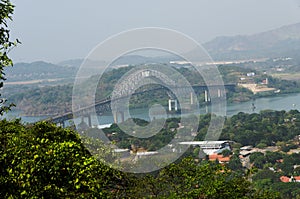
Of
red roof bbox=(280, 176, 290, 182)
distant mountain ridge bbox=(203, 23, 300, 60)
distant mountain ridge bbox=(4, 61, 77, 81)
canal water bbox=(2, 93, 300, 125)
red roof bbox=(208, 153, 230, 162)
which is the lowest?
red roof bbox=(280, 176, 290, 182)

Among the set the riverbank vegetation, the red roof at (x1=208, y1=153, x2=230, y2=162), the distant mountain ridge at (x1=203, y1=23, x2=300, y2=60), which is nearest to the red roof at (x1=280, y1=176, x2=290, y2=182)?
the red roof at (x1=208, y1=153, x2=230, y2=162)

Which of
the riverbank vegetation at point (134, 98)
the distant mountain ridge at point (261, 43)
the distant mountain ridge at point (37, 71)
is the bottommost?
the riverbank vegetation at point (134, 98)

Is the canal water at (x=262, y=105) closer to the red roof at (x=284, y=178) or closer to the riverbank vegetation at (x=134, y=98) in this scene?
the riverbank vegetation at (x=134, y=98)

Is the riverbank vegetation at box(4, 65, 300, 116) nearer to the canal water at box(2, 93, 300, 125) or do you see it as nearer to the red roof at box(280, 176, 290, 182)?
the canal water at box(2, 93, 300, 125)

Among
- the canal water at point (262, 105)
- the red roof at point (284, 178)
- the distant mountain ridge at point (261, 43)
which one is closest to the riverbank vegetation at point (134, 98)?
the canal water at point (262, 105)

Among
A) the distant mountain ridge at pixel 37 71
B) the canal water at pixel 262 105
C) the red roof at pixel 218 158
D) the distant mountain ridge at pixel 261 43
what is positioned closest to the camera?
the red roof at pixel 218 158

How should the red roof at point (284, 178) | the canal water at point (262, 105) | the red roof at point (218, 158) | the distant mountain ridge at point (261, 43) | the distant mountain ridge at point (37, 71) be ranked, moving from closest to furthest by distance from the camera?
A: the red roof at point (284, 178) → the red roof at point (218, 158) → the canal water at point (262, 105) → the distant mountain ridge at point (37, 71) → the distant mountain ridge at point (261, 43)

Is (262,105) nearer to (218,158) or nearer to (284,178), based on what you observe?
(218,158)

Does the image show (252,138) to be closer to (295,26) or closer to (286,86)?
(286,86)

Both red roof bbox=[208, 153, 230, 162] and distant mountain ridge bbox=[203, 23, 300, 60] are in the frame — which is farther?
distant mountain ridge bbox=[203, 23, 300, 60]

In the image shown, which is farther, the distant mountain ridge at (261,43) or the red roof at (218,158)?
the distant mountain ridge at (261,43)
